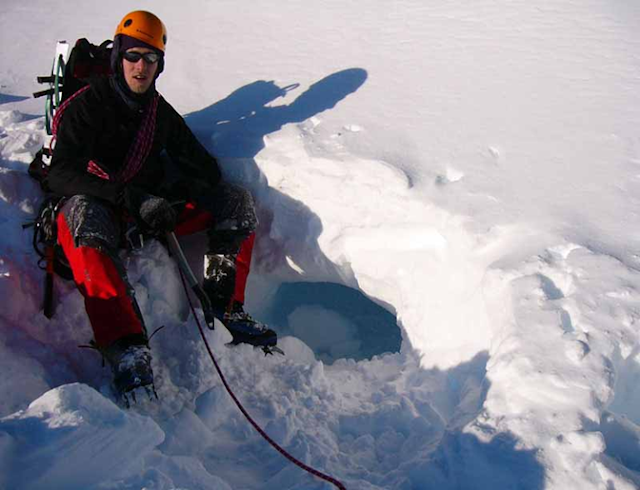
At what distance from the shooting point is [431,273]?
10.7 ft

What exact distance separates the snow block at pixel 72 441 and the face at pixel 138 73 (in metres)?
1.81

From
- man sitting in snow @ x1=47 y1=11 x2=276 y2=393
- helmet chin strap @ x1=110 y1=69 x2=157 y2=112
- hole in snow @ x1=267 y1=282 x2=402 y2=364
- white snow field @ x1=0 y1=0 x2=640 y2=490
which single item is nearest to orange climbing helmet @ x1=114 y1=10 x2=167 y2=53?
man sitting in snow @ x1=47 y1=11 x2=276 y2=393

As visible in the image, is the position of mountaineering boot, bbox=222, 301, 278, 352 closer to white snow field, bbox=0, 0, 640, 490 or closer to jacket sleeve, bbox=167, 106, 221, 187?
white snow field, bbox=0, 0, 640, 490

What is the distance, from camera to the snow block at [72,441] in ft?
5.36

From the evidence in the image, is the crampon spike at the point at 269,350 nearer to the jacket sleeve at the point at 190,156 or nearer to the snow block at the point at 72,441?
the jacket sleeve at the point at 190,156

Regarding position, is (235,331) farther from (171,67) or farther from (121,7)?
(121,7)

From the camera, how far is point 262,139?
380 centimetres

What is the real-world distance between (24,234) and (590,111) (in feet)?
11.7

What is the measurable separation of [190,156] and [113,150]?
468 millimetres

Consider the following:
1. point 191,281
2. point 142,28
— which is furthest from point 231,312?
point 142,28

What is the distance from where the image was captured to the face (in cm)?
304

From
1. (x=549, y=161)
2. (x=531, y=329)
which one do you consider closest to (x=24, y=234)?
(x=531, y=329)

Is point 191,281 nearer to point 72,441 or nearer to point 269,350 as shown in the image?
point 269,350

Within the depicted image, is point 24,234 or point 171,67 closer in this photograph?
point 24,234
